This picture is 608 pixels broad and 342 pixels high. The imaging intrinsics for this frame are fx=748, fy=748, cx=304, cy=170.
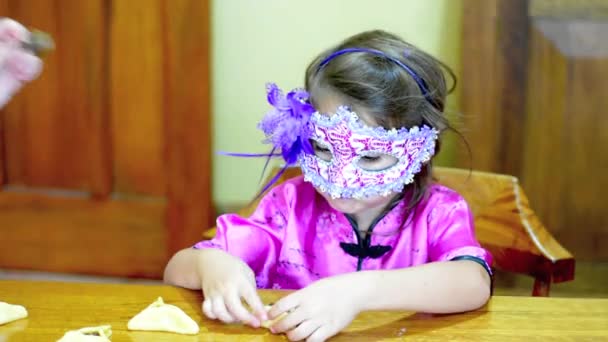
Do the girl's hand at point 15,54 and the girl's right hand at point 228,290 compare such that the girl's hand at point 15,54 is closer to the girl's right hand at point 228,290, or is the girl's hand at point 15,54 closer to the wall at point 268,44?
the girl's right hand at point 228,290

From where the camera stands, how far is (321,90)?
1175 mm

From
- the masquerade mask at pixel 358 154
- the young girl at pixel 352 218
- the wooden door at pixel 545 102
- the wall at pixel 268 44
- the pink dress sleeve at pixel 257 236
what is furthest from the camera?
the wall at pixel 268 44

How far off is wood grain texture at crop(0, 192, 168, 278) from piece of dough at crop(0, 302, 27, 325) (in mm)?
1546

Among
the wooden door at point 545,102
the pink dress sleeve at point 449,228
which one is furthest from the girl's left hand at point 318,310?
the wooden door at point 545,102

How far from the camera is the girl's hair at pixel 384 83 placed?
3.74 feet

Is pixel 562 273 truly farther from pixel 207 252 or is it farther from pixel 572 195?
pixel 572 195

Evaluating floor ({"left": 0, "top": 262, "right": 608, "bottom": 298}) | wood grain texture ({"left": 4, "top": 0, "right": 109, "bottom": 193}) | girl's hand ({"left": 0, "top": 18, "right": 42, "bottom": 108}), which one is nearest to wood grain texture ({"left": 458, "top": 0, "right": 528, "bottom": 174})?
floor ({"left": 0, "top": 262, "right": 608, "bottom": 298})

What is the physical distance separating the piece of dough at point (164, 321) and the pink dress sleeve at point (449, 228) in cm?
44

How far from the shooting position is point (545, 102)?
6.60ft

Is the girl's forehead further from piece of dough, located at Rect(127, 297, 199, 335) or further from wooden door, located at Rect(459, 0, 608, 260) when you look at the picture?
wooden door, located at Rect(459, 0, 608, 260)

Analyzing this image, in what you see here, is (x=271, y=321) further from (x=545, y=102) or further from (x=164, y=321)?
(x=545, y=102)

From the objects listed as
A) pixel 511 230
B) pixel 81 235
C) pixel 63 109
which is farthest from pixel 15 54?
pixel 81 235

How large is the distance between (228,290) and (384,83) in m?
0.42

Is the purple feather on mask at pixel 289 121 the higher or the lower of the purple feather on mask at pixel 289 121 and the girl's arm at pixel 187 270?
the higher
